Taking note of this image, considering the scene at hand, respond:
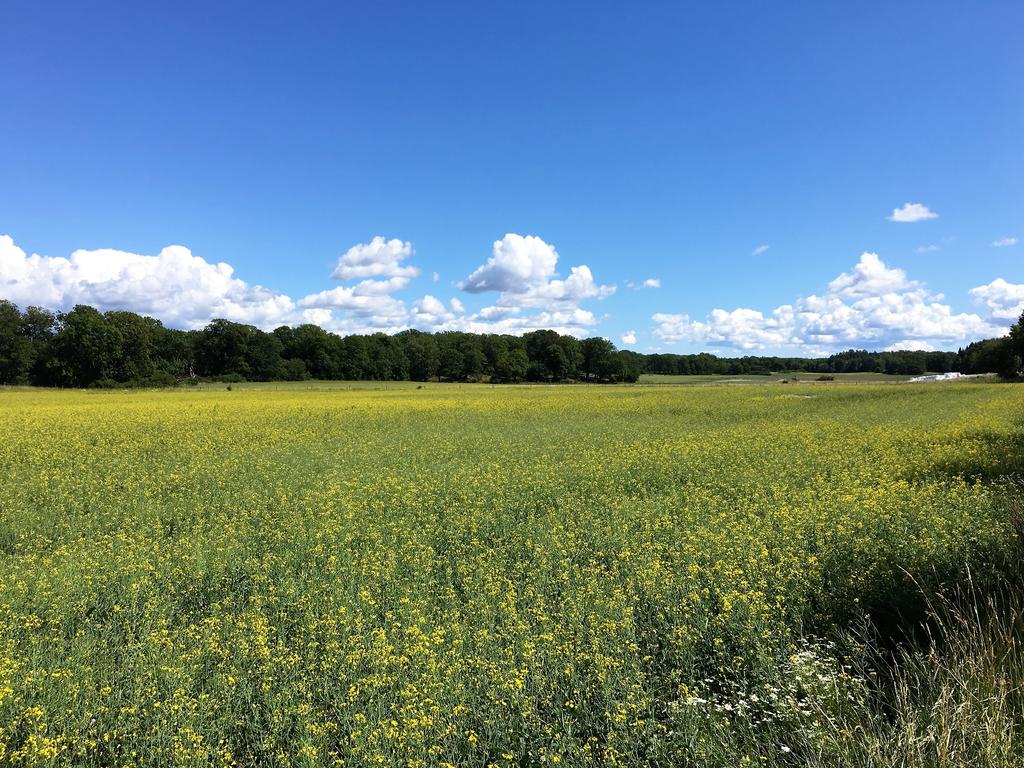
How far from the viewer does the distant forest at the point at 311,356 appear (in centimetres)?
7231

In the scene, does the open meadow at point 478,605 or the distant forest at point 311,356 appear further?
the distant forest at point 311,356

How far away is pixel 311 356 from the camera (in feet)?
342

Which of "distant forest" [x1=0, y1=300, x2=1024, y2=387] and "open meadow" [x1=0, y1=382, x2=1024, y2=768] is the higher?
"distant forest" [x1=0, y1=300, x2=1024, y2=387]

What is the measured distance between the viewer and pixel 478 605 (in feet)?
19.5

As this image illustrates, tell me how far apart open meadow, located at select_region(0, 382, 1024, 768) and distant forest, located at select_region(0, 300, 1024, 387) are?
73.4 m

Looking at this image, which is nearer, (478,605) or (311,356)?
(478,605)

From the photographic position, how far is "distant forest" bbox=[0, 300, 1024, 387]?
237ft

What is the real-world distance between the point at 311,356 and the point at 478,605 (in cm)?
10591

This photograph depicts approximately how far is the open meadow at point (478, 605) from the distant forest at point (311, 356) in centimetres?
7339

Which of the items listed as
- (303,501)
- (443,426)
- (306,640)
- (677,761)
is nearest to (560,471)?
(303,501)

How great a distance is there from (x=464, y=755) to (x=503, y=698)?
0.49m

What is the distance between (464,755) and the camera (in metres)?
3.89

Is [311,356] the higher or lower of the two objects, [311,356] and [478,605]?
the higher

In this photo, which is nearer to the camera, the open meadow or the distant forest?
the open meadow
